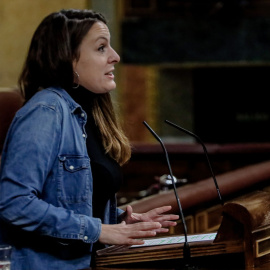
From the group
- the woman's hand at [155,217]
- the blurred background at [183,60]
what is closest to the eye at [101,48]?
the woman's hand at [155,217]

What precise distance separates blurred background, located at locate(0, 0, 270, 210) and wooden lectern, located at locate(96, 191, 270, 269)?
6033 mm

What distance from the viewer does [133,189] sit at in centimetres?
448

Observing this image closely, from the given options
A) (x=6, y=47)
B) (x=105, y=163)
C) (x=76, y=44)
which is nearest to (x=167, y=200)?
(x=105, y=163)

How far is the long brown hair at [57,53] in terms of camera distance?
1808mm

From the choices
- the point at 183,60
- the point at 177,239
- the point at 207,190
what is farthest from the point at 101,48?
the point at 183,60

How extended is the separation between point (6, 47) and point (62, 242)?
6420 millimetres

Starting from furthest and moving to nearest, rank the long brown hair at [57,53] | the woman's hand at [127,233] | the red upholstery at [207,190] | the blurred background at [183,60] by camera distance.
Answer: the blurred background at [183,60], the red upholstery at [207,190], the long brown hair at [57,53], the woman's hand at [127,233]

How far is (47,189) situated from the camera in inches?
66.0

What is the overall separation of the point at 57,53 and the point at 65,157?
0.30 metres

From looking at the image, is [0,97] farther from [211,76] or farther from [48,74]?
[211,76]

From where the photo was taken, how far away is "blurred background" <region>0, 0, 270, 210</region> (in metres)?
7.83

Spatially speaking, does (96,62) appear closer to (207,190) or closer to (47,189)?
(47,189)

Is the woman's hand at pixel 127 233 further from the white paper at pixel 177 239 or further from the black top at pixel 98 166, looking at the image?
the black top at pixel 98 166

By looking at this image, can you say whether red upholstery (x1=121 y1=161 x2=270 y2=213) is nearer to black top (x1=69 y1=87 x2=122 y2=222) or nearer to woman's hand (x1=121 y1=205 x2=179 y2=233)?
woman's hand (x1=121 y1=205 x2=179 y2=233)
